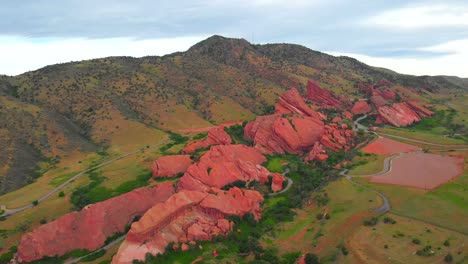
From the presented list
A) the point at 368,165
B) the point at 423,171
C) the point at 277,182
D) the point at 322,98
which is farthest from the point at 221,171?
the point at 322,98

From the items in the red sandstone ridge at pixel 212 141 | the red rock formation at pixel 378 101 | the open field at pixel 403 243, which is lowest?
the open field at pixel 403 243

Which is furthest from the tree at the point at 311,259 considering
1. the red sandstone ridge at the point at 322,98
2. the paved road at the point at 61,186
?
the red sandstone ridge at the point at 322,98

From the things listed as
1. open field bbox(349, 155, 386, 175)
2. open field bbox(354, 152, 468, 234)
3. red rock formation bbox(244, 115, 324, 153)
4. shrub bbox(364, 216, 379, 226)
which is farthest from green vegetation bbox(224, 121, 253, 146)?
shrub bbox(364, 216, 379, 226)

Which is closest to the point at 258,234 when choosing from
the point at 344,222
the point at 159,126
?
the point at 344,222

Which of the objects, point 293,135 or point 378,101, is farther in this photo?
point 378,101

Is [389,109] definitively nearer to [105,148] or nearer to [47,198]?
[105,148]

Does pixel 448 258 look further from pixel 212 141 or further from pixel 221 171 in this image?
pixel 212 141

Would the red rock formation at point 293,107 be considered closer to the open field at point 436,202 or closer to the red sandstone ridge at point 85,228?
the open field at point 436,202
